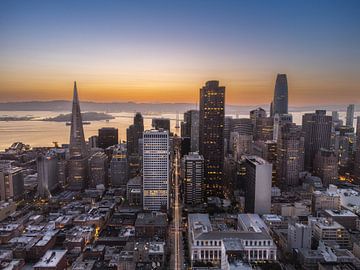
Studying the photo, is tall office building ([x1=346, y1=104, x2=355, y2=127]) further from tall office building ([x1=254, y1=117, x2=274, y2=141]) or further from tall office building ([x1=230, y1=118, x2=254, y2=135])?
tall office building ([x1=230, y1=118, x2=254, y2=135])

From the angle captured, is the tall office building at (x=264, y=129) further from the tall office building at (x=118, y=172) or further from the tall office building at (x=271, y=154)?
the tall office building at (x=118, y=172)

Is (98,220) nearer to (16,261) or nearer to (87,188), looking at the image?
(16,261)

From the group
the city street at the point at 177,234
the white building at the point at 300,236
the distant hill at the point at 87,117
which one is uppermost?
the distant hill at the point at 87,117

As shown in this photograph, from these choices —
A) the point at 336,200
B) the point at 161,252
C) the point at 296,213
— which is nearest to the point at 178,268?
the point at 161,252

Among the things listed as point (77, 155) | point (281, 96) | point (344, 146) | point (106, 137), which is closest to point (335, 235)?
point (344, 146)

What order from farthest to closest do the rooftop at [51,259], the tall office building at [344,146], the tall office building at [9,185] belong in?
1. the tall office building at [344,146]
2. the tall office building at [9,185]
3. the rooftop at [51,259]

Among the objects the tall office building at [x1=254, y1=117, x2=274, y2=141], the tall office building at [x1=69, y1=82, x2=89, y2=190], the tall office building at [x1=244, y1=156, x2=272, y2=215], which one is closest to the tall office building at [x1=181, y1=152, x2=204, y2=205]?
the tall office building at [x1=244, y1=156, x2=272, y2=215]

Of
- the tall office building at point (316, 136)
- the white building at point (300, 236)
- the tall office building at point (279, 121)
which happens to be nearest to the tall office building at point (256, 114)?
the tall office building at point (279, 121)
